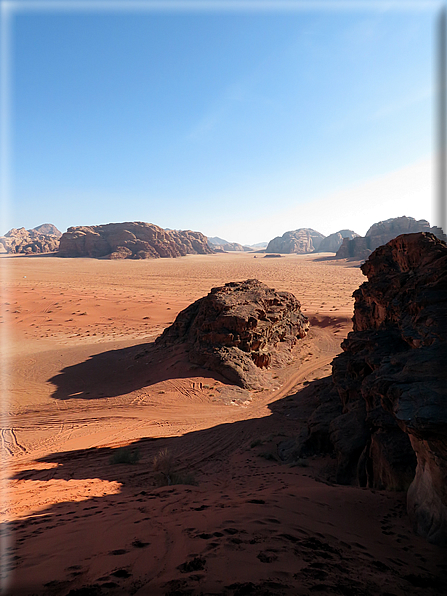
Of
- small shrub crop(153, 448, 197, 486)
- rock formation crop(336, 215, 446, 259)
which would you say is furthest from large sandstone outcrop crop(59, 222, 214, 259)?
small shrub crop(153, 448, 197, 486)

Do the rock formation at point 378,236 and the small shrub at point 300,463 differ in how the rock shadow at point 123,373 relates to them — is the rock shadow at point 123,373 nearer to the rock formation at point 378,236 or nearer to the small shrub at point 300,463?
the small shrub at point 300,463

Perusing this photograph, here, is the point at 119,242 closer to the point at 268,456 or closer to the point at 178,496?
the point at 268,456

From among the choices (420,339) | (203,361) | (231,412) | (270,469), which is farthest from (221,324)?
(420,339)

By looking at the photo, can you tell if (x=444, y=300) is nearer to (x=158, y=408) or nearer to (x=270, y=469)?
(x=270, y=469)

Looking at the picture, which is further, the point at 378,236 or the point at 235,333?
the point at 378,236

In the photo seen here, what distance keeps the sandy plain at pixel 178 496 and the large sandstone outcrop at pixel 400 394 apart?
542 mm

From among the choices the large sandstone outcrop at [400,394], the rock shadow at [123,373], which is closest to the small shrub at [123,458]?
the large sandstone outcrop at [400,394]

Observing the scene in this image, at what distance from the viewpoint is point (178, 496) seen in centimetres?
558

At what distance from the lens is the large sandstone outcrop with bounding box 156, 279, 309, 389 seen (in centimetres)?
1473

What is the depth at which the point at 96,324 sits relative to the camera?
26438mm

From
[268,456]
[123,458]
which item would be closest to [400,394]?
[268,456]

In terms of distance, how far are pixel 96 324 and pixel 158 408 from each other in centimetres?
1630

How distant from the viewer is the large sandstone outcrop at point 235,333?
1473 cm

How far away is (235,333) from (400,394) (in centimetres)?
1095
